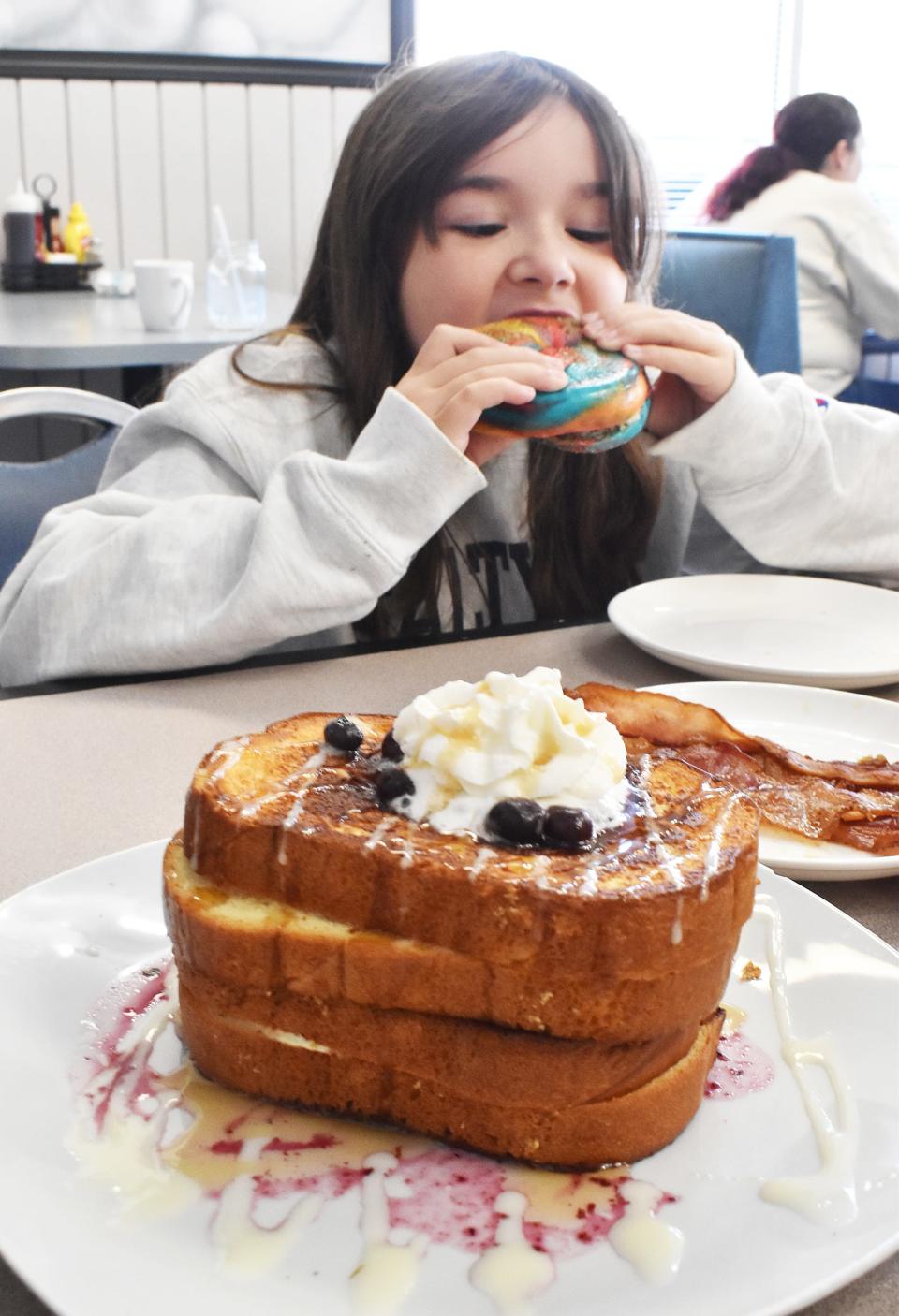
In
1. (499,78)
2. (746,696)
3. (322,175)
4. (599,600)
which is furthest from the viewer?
(322,175)

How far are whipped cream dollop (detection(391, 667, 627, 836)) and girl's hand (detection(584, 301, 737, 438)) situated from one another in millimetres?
940

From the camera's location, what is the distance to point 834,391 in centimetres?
456

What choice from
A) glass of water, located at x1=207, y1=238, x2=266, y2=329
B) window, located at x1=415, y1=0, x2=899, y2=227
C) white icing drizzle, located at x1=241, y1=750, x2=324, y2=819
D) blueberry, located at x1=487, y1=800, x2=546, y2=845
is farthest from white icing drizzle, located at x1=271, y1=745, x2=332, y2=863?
window, located at x1=415, y1=0, x2=899, y2=227

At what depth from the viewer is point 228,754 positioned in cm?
70

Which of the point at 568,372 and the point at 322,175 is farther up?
the point at 322,175

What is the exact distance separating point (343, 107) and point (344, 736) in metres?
5.00

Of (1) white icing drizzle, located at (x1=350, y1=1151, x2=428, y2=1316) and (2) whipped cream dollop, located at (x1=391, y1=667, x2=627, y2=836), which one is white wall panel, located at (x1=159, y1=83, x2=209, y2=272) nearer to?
(2) whipped cream dollop, located at (x1=391, y1=667, x2=627, y2=836)

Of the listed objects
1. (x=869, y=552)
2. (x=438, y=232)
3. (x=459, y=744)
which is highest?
(x=438, y=232)

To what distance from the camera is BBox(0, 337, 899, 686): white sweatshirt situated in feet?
4.22

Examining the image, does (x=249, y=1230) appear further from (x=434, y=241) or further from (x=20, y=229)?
(x=20, y=229)

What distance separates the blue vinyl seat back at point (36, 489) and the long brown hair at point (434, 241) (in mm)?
428

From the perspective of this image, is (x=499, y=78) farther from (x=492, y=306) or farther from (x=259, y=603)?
(x=259, y=603)

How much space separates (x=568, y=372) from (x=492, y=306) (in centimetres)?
27

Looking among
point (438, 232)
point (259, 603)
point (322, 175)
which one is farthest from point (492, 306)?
point (322, 175)
